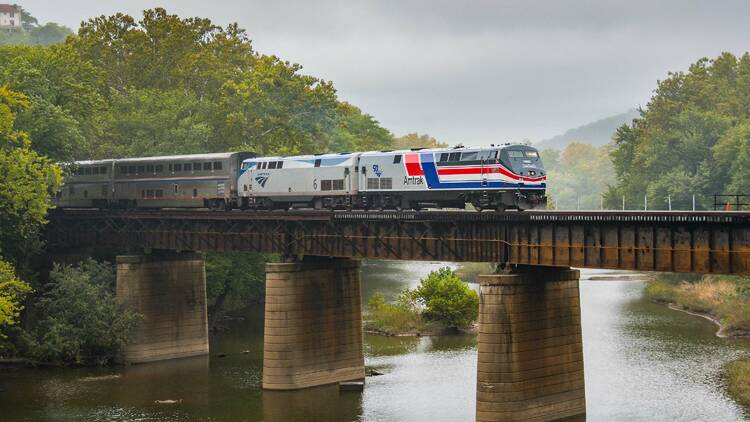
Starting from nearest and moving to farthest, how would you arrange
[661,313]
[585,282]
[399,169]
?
[399,169] → [661,313] → [585,282]

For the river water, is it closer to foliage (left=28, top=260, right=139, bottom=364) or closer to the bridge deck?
foliage (left=28, top=260, right=139, bottom=364)

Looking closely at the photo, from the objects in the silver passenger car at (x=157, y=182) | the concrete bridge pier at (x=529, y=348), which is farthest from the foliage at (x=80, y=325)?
the concrete bridge pier at (x=529, y=348)

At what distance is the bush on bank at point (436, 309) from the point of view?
268 ft

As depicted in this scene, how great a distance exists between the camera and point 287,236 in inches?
2507

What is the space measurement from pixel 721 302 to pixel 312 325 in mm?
43727

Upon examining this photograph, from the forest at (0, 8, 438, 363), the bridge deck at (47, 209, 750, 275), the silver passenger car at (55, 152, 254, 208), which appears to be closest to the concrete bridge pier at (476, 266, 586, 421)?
the bridge deck at (47, 209, 750, 275)

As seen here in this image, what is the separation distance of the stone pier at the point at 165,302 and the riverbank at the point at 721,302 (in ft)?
119

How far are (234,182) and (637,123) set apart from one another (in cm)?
11045

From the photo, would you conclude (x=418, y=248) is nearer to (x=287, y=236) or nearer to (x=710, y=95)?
(x=287, y=236)

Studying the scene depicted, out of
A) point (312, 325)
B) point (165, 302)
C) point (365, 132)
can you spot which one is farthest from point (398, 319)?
point (365, 132)

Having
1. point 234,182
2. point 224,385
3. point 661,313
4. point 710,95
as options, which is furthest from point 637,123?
point 224,385

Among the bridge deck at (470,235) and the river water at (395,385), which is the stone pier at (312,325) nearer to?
the river water at (395,385)

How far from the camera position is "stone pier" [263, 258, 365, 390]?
60.8 metres

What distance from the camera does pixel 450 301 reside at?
81.8m
